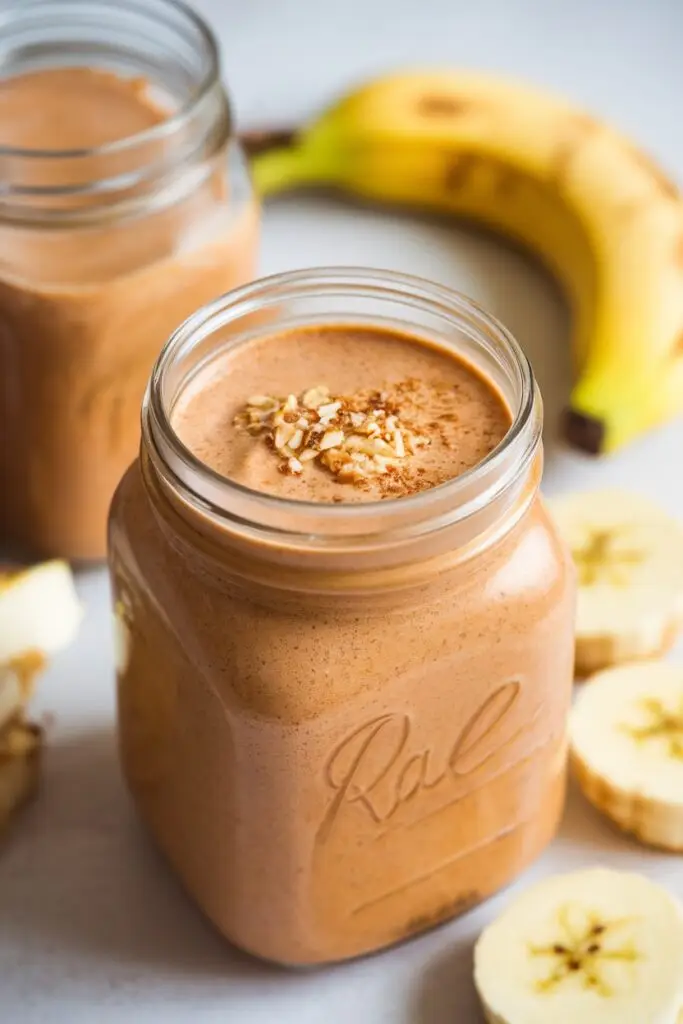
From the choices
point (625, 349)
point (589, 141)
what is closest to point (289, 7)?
point (589, 141)

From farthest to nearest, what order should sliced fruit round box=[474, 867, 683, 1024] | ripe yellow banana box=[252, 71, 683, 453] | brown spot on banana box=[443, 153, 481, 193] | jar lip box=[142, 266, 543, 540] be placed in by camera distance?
1. brown spot on banana box=[443, 153, 481, 193]
2. ripe yellow banana box=[252, 71, 683, 453]
3. sliced fruit round box=[474, 867, 683, 1024]
4. jar lip box=[142, 266, 543, 540]

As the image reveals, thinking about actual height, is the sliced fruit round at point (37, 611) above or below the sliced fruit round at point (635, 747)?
below

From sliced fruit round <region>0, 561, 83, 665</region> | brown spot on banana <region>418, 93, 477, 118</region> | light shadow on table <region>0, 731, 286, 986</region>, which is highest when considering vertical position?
brown spot on banana <region>418, 93, 477, 118</region>

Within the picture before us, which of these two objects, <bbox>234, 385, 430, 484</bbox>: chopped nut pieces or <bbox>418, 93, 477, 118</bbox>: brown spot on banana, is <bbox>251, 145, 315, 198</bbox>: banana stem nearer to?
<bbox>418, 93, 477, 118</bbox>: brown spot on banana

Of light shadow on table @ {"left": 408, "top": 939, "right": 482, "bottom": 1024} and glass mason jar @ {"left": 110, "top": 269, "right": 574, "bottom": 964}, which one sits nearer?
glass mason jar @ {"left": 110, "top": 269, "right": 574, "bottom": 964}

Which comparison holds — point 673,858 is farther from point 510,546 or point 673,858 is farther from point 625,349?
point 625,349

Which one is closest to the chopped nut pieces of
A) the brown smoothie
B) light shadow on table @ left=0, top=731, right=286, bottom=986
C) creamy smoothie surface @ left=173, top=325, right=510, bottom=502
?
creamy smoothie surface @ left=173, top=325, right=510, bottom=502

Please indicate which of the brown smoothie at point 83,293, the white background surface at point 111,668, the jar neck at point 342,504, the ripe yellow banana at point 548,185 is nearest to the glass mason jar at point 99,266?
the brown smoothie at point 83,293

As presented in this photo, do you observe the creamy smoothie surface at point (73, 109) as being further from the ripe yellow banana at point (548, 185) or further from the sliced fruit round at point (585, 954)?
the sliced fruit round at point (585, 954)
